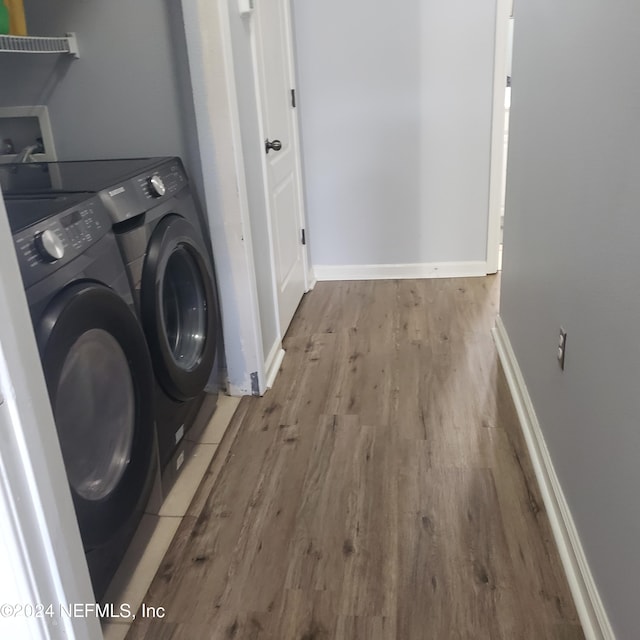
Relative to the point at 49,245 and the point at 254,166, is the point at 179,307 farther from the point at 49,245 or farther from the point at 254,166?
the point at 49,245

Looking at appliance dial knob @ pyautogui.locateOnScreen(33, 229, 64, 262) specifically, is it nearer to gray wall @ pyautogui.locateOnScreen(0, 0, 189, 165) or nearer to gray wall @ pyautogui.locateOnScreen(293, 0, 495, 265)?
gray wall @ pyautogui.locateOnScreen(0, 0, 189, 165)

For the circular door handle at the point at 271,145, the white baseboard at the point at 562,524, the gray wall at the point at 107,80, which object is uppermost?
the gray wall at the point at 107,80

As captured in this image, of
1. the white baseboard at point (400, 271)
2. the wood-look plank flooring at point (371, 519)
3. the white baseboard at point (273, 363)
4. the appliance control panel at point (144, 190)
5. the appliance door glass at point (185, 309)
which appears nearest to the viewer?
the wood-look plank flooring at point (371, 519)

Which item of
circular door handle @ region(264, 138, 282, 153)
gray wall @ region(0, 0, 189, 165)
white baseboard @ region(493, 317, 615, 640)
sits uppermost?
gray wall @ region(0, 0, 189, 165)

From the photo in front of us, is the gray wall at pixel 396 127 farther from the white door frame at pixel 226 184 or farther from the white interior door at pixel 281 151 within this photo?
the white door frame at pixel 226 184

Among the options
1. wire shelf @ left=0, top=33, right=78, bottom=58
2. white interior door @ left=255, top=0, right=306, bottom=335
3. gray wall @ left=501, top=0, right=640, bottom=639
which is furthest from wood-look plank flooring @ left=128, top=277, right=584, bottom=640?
wire shelf @ left=0, top=33, right=78, bottom=58

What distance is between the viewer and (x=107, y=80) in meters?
2.21

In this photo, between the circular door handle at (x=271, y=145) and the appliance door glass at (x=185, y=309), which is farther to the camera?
the circular door handle at (x=271, y=145)

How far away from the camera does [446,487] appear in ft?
6.24

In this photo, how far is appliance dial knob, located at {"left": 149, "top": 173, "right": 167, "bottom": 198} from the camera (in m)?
1.88

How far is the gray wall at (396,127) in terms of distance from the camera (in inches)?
132

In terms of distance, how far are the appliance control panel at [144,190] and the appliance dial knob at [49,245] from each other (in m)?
0.31

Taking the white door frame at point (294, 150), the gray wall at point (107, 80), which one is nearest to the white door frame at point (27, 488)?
the gray wall at point (107, 80)

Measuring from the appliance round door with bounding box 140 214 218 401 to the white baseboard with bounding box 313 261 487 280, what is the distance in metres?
1.58
